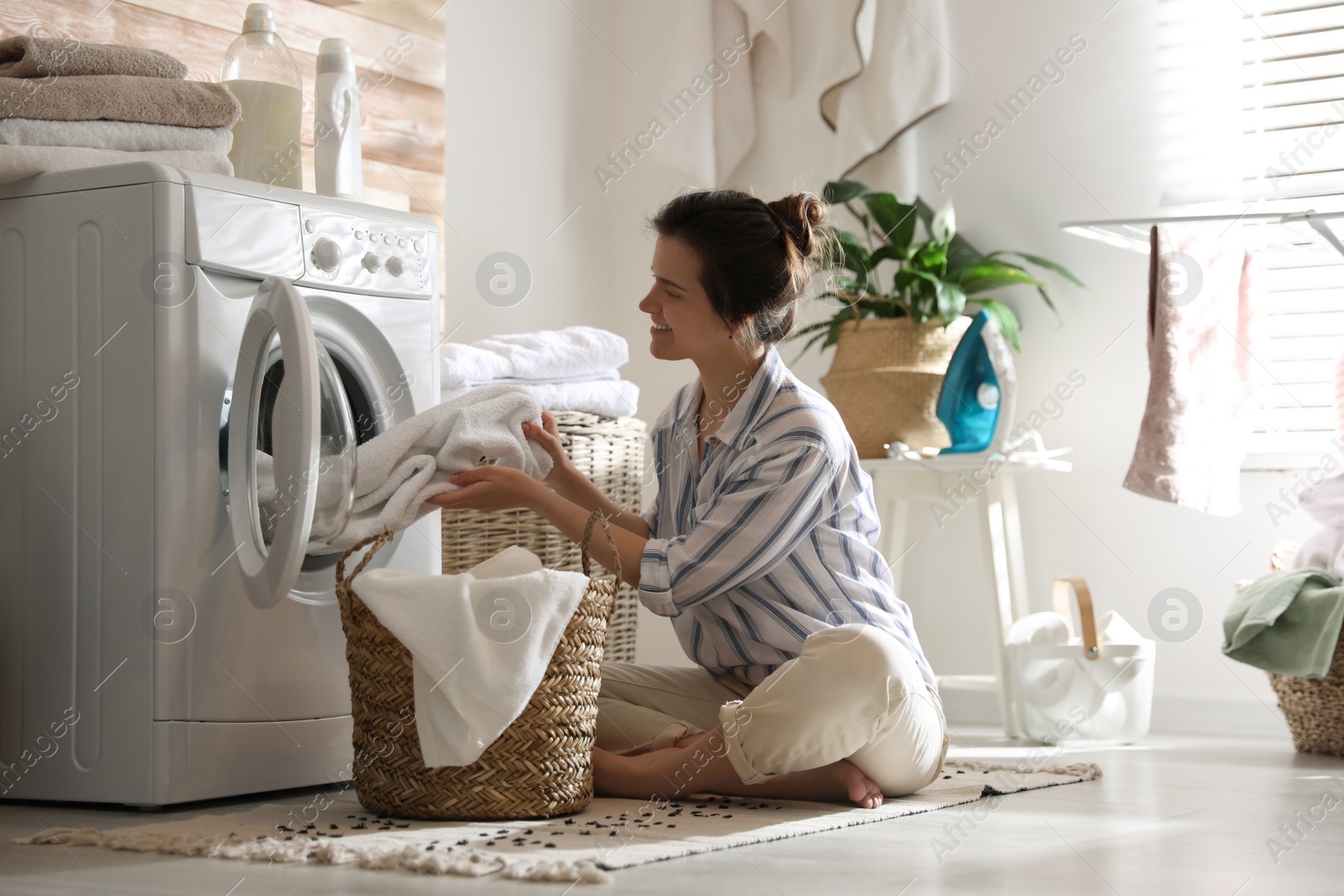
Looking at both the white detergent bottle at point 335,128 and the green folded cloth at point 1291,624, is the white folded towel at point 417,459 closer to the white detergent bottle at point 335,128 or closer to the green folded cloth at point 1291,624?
the white detergent bottle at point 335,128

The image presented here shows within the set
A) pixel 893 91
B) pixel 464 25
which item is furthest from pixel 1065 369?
pixel 464 25

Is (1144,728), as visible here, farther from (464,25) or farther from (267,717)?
(464,25)

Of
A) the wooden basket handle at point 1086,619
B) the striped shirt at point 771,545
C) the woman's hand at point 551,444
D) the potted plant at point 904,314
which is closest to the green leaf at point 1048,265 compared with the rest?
the potted plant at point 904,314

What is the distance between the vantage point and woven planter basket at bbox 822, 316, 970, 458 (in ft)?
8.27

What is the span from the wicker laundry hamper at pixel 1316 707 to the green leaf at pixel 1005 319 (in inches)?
31.4

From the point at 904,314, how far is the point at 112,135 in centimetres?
153

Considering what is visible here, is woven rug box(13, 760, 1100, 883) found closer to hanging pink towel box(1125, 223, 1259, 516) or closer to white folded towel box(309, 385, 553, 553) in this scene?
white folded towel box(309, 385, 553, 553)

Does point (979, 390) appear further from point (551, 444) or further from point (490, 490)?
point (490, 490)

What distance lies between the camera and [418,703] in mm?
1337

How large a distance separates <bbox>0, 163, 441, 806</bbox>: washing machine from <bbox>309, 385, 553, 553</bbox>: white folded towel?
1.7 inches

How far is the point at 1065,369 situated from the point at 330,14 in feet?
5.30

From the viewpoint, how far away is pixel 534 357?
7.07 feet

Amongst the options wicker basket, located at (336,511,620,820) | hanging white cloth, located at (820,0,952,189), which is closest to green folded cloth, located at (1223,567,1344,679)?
hanging white cloth, located at (820,0,952,189)

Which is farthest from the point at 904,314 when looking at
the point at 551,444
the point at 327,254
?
the point at 327,254
